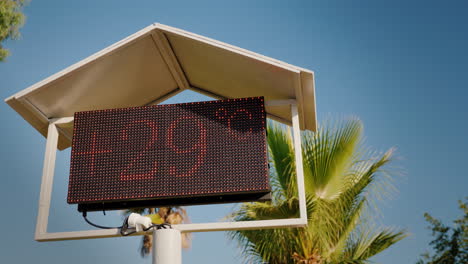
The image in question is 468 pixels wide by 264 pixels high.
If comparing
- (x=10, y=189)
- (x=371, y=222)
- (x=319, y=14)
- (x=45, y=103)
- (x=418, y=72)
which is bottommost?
(x=371, y=222)

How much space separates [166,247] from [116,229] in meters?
0.46

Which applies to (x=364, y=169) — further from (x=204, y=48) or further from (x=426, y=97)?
(x=426, y=97)

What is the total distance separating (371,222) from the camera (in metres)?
7.13

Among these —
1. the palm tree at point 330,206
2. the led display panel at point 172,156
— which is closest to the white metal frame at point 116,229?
the led display panel at point 172,156

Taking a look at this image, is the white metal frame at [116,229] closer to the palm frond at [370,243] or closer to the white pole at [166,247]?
the white pole at [166,247]

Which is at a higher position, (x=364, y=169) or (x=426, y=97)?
(x=426, y=97)


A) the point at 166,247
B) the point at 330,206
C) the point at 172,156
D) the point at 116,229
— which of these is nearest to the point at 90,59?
the point at 172,156

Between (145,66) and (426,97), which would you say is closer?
(145,66)

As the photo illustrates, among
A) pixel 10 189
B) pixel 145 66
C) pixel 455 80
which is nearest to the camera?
pixel 145 66

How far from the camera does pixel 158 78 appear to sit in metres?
5.60

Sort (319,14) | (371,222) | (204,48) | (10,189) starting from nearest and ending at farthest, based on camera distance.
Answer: (204,48), (371,222), (10,189), (319,14)

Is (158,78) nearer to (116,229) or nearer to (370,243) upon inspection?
(116,229)

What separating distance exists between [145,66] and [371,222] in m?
3.68

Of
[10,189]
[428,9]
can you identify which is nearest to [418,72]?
[428,9]
